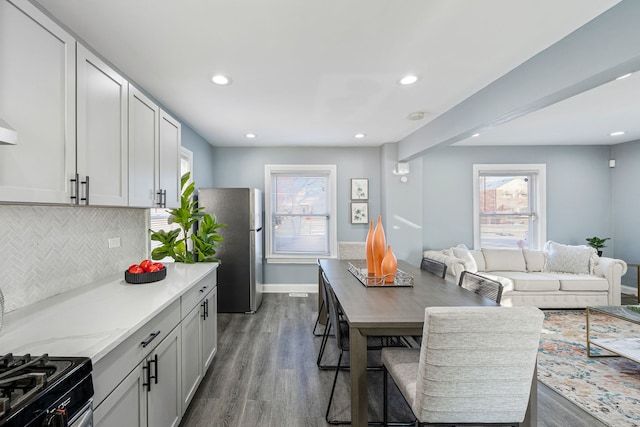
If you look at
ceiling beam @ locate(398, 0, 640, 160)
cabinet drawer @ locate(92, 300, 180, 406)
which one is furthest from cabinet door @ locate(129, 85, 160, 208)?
ceiling beam @ locate(398, 0, 640, 160)

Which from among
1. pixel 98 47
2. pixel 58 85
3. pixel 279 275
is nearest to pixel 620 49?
pixel 58 85

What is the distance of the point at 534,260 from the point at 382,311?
407 centimetres

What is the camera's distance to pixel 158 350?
1.51 metres

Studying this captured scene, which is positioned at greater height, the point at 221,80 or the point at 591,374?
the point at 221,80

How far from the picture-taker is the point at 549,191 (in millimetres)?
5047

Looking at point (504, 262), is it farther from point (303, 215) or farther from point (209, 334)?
point (209, 334)

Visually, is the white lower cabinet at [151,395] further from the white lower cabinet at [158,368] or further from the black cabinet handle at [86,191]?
the black cabinet handle at [86,191]

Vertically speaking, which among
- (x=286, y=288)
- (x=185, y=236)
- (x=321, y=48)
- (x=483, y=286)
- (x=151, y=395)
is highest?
(x=321, y=48)

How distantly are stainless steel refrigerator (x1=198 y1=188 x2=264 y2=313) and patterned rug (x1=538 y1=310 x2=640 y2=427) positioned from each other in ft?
10.8

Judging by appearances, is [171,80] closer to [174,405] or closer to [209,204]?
[209,204]

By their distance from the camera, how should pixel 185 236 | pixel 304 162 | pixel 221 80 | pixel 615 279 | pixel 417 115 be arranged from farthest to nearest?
1. pixel 304 162
2. pixel 615 279
3. pixel 417 115
4. pixel 185 236
5. pixel 221 80

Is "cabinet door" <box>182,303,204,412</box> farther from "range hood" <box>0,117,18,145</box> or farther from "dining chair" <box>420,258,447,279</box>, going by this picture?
"dining chair" <box>420,258,447,279</box>

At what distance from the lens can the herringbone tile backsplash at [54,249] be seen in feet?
4.75

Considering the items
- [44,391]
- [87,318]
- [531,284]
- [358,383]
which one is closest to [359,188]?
[531,284]
